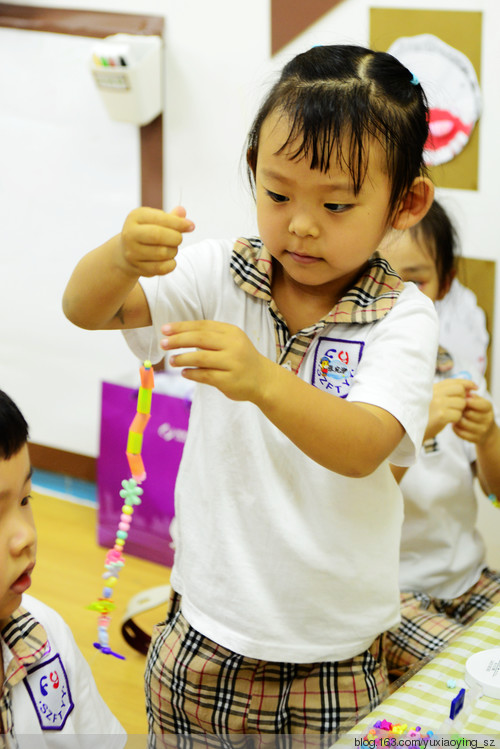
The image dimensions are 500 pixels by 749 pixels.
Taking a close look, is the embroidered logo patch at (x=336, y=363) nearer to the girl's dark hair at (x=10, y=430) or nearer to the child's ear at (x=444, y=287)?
the girl's dark hair at (x=10, y=430)

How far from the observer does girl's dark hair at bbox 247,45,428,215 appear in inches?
34.0

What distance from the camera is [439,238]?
1.55 meters

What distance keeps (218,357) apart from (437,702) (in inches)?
15.3

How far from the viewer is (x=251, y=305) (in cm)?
103

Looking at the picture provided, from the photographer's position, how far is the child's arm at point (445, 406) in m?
1.31

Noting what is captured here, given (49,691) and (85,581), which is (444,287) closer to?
(49,691)

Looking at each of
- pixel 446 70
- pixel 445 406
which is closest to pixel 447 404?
pixel 445 406

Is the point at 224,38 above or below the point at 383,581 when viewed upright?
above

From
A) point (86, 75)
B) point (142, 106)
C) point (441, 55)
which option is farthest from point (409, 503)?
point (86, 75)

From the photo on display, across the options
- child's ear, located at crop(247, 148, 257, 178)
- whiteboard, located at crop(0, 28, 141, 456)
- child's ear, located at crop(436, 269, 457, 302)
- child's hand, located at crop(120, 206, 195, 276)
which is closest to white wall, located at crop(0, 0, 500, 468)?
whiteboard, located at crop(0, 28, 141, 456)

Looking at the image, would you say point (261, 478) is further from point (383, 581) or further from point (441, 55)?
point (441, 55)

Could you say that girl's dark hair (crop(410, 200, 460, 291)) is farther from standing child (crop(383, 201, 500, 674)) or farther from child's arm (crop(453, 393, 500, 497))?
child's arm (crop(453, 393, 500, 497))

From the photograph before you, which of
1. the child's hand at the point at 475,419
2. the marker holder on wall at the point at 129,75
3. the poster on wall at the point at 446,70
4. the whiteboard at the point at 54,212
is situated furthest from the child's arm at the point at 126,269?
the whiteboard at the point at 54,212

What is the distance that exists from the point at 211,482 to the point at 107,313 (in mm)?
236
